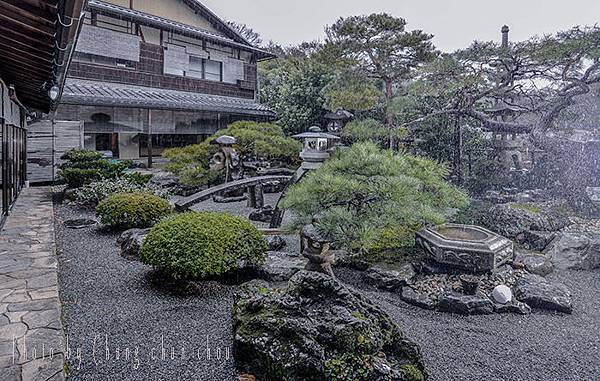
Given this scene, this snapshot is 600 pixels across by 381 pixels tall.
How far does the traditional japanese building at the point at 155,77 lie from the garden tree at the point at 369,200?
328 inches

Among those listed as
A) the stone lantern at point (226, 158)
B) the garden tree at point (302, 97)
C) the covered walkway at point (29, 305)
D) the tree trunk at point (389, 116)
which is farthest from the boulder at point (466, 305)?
the garden tree at point (302, 97)

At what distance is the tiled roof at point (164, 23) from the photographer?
A: 39.1 feet

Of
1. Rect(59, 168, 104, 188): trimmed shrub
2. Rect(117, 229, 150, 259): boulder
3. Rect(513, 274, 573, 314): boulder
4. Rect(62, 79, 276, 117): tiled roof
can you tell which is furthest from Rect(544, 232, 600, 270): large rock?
Rect(62, 79, 276, 117): tiled roof

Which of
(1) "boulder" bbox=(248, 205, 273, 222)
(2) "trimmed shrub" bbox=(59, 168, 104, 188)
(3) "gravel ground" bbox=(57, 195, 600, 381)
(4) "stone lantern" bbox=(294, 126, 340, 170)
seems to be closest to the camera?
(3) "gravel ground" bbox=(57, 195, 600, 381)

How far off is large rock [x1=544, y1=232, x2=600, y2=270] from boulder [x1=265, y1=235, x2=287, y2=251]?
13.3 feet

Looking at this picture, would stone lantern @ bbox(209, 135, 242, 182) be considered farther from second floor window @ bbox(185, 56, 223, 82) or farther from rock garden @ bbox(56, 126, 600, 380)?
second floor window @ bbox(185, 56, 223, 82)

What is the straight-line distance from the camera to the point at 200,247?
13.5 ft

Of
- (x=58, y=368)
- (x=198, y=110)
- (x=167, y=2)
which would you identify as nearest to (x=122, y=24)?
(x=167, y=2)

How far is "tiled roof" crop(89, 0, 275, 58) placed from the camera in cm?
1191

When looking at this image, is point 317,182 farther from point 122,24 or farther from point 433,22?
point 433,22

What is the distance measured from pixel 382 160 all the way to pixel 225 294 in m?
2.65

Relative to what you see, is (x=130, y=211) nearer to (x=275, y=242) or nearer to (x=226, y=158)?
(x=275, y=242)

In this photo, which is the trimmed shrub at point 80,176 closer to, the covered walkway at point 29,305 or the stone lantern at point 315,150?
the covered walkway at point 29,305

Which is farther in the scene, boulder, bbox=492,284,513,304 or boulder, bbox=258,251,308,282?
boulder, bbox=258,251,308,282
